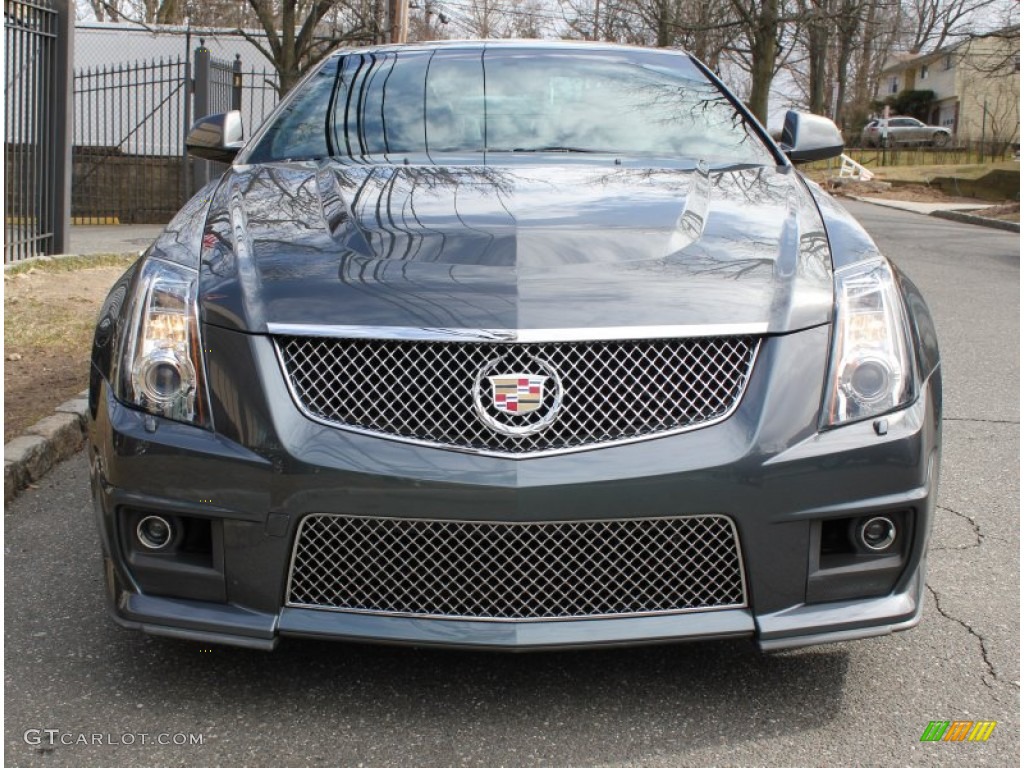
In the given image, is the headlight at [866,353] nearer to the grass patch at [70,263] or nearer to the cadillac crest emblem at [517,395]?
the cadillac crest emblem at [517,395]

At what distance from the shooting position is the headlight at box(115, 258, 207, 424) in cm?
263

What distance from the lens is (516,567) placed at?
100 inches

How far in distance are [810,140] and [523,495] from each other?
245cm

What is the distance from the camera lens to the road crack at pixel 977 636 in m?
2.89

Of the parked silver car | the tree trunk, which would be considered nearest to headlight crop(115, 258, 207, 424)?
the tree trunk

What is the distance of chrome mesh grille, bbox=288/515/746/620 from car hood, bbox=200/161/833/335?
43 centimetres

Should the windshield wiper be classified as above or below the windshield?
below

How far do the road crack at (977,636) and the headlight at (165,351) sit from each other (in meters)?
1.94

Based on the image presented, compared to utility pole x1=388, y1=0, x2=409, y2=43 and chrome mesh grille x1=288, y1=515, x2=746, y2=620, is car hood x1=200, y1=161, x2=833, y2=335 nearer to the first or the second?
chrome mesh grille x1=288, y1=515, x2=746, y2=620

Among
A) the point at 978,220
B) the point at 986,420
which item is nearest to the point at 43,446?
the point at 986,420

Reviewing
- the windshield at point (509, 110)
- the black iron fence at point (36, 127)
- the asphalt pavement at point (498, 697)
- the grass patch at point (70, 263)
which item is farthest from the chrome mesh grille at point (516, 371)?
the black iron fence at point (36, 127)

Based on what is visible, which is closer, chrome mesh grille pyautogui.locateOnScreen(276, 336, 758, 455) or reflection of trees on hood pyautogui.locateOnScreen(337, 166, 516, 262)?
chrome mesh grille pyautogui.locateOnScreen(276, 336, 758, 455)

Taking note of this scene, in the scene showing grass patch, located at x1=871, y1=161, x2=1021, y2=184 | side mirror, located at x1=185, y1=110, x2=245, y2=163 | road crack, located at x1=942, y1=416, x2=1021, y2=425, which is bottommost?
road crack, located at x1=942, y1=416, x2=1021, y2=425

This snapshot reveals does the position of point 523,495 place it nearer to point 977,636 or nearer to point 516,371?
point 516,371
